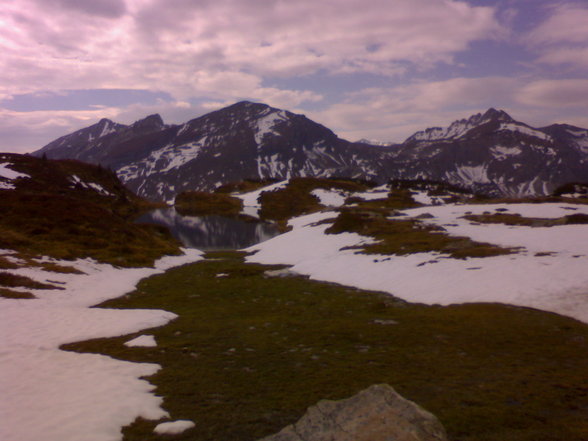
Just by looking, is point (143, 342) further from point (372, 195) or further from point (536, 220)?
point (372, 195)

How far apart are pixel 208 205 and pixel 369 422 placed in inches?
6952

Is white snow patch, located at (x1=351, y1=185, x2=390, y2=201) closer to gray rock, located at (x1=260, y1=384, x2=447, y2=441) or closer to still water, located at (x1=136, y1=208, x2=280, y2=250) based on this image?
still water, located at (x1=136, y1=208, x2=280, y2=250)

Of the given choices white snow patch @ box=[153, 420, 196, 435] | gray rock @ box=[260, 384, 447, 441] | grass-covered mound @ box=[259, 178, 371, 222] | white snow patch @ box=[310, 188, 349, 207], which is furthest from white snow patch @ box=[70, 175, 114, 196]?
gray rock @ box=[260, 384, 447, 441]

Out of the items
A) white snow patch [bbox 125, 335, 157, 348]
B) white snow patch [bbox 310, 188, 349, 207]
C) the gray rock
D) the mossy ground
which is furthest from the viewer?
white snow patch [bbox 310, 188, 349, 207]

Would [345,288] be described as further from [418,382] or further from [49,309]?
[49,309]

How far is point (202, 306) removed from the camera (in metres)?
24.9

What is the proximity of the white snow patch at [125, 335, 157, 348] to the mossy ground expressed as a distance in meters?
0.40

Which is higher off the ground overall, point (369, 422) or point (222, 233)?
point (369, 422)

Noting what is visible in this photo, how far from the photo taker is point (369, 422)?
693 cm

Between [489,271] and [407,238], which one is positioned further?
[407,238]

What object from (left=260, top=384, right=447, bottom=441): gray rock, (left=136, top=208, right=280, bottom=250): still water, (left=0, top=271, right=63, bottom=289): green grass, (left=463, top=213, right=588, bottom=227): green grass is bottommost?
(left=136, top=208, right=280, bottom=250): still water

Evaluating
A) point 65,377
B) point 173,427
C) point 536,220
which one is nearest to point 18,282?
point 65,377

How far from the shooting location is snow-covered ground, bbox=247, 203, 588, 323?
20.2 meters

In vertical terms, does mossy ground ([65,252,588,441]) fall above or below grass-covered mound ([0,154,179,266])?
below
